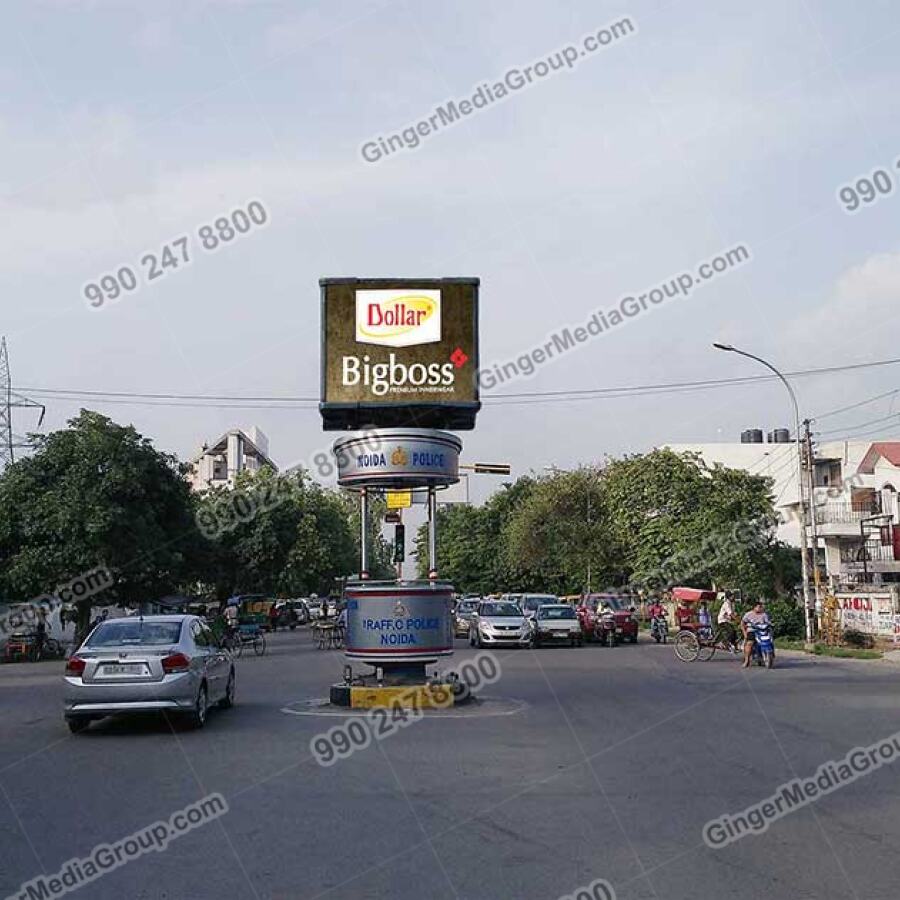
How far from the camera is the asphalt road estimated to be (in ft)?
23.9

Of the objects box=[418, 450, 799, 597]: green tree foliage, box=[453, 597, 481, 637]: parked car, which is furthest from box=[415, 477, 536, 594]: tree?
box=[453, 597, 481, 637]: parked car

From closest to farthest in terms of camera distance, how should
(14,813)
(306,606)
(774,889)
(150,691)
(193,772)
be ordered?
(774,889), (14,813), (193,772), (150,691), (306,606)

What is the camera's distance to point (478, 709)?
17.5 metres

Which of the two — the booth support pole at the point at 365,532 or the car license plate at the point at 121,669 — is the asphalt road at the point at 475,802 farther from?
the booth support pole at the point at 365,532

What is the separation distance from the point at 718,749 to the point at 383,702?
644 centimetres

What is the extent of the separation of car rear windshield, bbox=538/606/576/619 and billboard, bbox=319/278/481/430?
812 inches

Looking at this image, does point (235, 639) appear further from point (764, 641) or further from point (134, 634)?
point (134, 634)

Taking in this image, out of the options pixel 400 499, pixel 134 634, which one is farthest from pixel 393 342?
pixel 134 634

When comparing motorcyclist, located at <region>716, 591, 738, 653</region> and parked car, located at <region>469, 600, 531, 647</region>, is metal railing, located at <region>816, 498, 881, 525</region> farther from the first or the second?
motorcyclist, located at <region>716, 591, 738, 653</region>

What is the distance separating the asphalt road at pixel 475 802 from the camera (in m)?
7.29

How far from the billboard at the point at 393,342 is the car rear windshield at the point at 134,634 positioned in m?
5.50

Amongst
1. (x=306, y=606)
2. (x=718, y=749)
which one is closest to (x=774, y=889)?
(x=718, y=749)

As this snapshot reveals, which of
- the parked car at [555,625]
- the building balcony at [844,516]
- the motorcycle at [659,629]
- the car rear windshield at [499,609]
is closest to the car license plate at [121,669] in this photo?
the car rear windshield at [499,609]

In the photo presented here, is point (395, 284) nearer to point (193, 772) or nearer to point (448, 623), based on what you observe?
point (448, 623)
